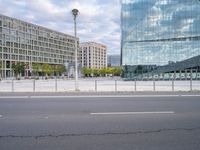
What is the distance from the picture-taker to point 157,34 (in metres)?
78.2

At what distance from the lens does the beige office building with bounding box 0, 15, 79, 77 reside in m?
131

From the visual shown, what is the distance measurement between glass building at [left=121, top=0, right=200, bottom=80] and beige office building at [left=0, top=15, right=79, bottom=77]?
1754 inches

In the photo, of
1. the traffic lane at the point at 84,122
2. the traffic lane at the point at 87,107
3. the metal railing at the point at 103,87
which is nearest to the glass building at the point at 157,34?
the metal railing at the point at 103,87

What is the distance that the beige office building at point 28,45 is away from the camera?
13138cm

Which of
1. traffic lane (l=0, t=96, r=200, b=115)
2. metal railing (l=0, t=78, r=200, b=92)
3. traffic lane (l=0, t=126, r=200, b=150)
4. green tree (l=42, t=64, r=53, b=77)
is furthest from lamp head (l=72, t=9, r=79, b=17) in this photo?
green tree (l=42, t=64, r=53, b=77)

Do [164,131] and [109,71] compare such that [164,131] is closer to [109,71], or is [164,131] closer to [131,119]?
[131,119]

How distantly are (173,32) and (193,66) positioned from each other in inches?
616

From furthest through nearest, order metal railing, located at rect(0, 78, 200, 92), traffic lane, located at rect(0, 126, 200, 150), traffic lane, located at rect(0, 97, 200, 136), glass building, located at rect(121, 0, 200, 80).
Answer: glass building, located at rect(121, 0, 200, 80) → metal railing, located at rect(0, 78, 200, 92) → traffic lane, located at rect(0, 97, 200, 136) → traffic lane, located at rect(0, 126, 200, 150)

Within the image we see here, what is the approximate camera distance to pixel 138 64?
7719 cm

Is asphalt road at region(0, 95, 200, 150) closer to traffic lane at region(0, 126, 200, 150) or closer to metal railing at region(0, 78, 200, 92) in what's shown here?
traffic lane at region(0, 126, 200, 150)

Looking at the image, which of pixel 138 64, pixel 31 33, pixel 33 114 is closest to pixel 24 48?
pixel 31 33

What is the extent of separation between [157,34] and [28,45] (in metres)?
87.3

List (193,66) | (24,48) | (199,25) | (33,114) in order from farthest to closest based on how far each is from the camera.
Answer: (24,48) < (199,25) < (193,66) < (33,114)

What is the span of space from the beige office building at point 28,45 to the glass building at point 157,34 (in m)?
44.6
